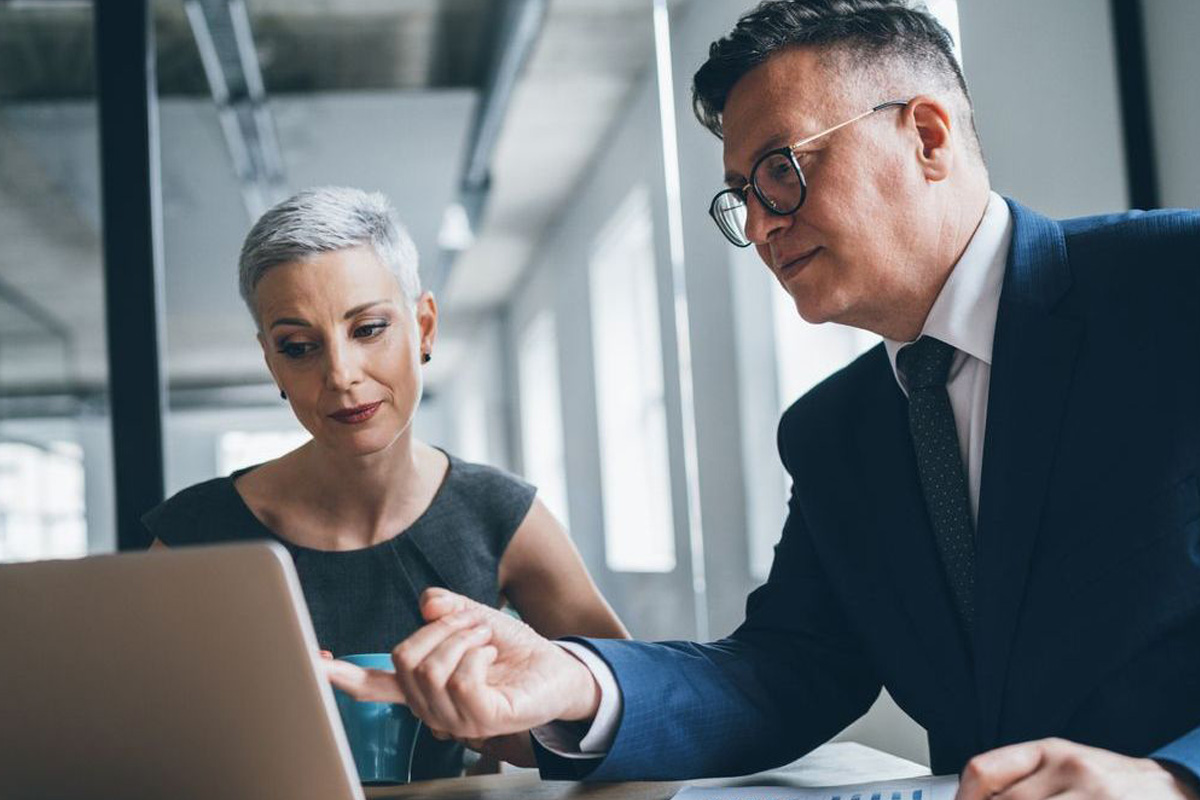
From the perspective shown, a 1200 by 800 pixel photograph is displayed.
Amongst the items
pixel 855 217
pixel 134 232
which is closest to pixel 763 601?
pixel 855 217

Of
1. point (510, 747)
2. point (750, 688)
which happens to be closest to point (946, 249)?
point (750, 688)

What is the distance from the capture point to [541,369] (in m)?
7.79

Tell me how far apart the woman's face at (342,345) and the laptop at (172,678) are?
2.58 ft

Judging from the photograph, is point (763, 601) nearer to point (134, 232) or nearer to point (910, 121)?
point (910, 121)

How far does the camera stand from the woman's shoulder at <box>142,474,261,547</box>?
69.4 inches

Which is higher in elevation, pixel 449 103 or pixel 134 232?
pixel 449 103

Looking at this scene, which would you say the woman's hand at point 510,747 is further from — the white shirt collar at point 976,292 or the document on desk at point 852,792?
the white shirt collar at point 976,292

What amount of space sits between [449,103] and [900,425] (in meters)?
4.32

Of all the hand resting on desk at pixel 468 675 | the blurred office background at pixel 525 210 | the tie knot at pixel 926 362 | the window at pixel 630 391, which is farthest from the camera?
the window at pixel 630 391

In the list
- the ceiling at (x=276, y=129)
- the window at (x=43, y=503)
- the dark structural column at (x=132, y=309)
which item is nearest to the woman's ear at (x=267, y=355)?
the ceiling at (x=276, y=129)

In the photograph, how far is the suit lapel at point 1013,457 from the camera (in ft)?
3.81

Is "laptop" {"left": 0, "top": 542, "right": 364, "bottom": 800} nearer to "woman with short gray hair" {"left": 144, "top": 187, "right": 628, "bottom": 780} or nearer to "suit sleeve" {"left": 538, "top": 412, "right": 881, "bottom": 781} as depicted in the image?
"suit sleeve" {"left": 538, "top": 412, "right": 881, "bottom": 781}

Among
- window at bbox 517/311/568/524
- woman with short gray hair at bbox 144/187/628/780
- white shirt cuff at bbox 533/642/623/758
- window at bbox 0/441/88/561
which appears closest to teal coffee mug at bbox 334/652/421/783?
white shirt cuff at bbox 533/642/623/758

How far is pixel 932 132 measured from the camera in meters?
1.36
